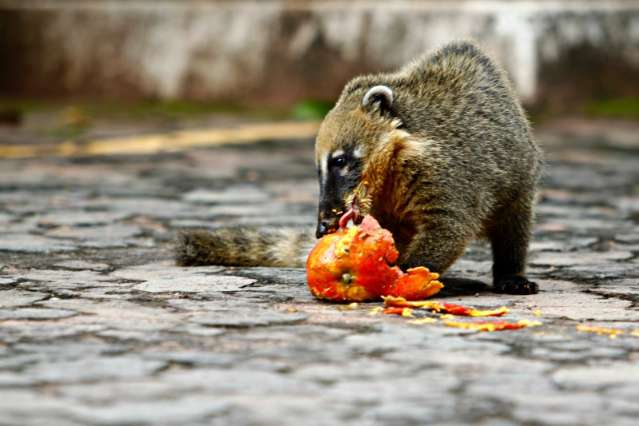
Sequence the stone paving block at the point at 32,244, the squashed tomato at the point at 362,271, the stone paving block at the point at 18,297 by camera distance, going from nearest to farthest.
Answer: the stone paving block at the point at 18,297
the squashed tomato at the point at 362,271
the stone paving block at the point at 32,244

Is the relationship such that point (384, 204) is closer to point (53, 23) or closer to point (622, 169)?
point (622, 169)

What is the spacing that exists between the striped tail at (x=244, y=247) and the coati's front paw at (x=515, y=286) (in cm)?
99

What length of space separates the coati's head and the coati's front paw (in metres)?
0.83

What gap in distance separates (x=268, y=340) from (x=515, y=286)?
5.52ft

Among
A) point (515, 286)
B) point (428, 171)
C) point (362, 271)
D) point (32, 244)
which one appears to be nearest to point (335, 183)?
point (428, 171)

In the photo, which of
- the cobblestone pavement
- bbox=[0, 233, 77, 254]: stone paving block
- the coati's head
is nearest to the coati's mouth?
the coati's head

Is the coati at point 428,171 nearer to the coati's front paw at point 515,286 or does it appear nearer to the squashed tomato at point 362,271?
the coati's front paw at point 515,286

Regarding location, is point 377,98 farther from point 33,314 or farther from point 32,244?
point 32,244

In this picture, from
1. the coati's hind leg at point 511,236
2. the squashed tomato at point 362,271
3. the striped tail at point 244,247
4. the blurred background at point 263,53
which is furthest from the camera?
the blurred background at point 263,53

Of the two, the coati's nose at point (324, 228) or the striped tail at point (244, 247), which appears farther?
the striped tail at point (244, 247)

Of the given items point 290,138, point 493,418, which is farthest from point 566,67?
point 493,418

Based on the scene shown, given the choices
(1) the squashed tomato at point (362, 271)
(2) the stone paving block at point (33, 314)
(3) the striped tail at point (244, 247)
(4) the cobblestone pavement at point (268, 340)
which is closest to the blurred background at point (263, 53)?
(4) the cobblestone pavement at point (268, 340)

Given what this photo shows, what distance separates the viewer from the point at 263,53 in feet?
45.5

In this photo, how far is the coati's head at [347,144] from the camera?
17.4 feet
